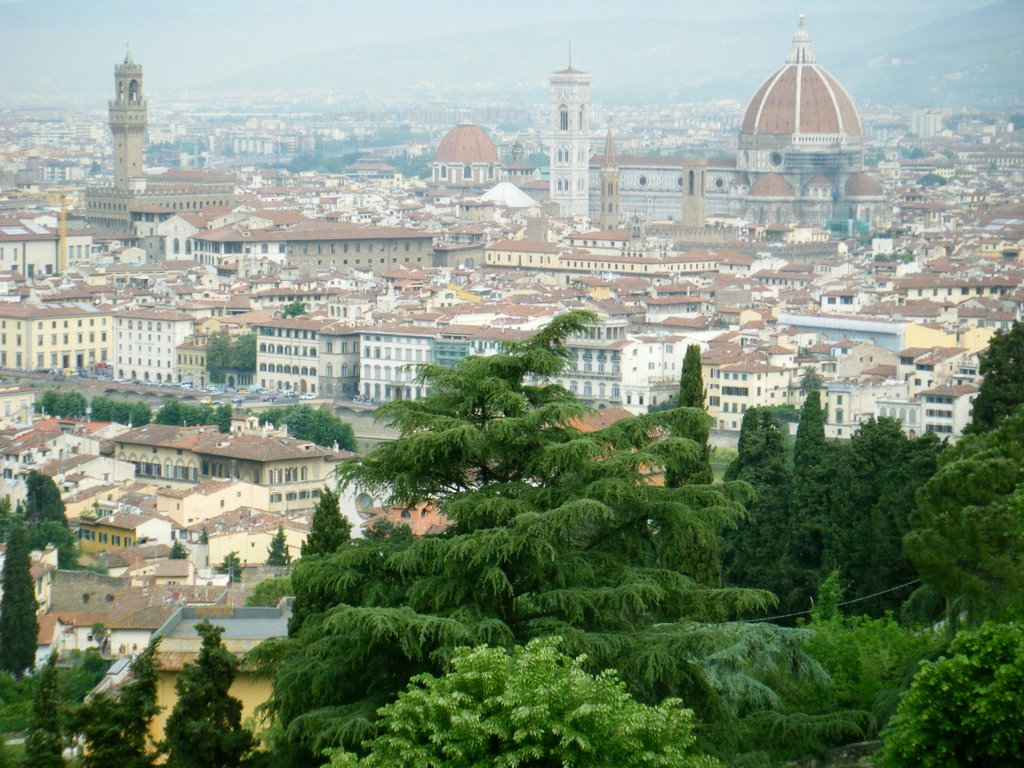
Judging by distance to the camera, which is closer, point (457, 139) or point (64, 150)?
point (457, 139)

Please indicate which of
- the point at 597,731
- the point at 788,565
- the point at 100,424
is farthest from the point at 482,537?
the point at 100,424

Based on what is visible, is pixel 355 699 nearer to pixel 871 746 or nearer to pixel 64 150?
pixel 871 746

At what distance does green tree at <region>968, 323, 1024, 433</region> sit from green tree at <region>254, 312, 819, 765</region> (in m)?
7.91

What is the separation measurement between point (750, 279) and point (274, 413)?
22.1 m

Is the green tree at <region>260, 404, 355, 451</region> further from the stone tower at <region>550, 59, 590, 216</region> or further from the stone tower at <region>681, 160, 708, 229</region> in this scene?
the stone tower at <region>550, 59, 590, 216</region>

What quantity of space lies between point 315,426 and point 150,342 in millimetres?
10842

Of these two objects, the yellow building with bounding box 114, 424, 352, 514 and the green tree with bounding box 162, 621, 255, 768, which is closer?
the green tree with bounding box 162, 621, 255, 768

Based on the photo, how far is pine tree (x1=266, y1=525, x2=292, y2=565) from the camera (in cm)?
2580

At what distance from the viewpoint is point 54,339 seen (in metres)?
49.8

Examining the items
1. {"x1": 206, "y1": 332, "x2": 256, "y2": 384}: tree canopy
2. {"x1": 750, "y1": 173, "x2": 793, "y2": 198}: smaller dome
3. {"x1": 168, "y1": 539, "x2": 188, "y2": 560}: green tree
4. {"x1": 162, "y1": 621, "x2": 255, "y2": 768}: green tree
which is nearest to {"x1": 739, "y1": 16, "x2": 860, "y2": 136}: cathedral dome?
{"x1": 750, "y1": 173, "x2": 793, "y2": 198}: smaller dome

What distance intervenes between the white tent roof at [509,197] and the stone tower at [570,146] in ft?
3.46

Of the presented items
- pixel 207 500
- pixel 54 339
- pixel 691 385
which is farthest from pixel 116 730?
pixel 54 339

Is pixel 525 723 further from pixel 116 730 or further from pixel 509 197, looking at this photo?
pixel 509 197

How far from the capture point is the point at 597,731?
384 inches
